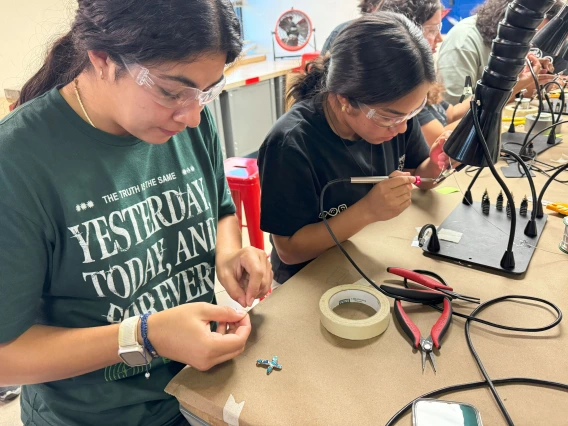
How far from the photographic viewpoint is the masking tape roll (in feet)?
2.34

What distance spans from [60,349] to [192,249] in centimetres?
32

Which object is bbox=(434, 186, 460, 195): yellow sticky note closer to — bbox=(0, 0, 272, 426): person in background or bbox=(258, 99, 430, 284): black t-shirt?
bbox=(258, 99, 430, 284): black t-shirt

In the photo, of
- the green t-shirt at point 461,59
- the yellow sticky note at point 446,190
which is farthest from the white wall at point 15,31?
the yellow sticky note at point 446,190

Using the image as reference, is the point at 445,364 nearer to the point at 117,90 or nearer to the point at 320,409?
the point at 320,409

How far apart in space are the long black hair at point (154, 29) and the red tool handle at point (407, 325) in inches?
21.9

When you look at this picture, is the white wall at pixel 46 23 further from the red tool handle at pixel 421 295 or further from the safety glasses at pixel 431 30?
the safety glasses at pixel 431 30

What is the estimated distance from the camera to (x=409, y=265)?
93 centimetres

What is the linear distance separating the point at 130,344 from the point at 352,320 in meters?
0.37

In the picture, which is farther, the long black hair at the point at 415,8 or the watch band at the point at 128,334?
the long black hair at the point at 415,8

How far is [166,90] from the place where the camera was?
691 millimetres

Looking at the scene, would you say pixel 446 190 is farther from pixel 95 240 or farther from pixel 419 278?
pixel 95 240

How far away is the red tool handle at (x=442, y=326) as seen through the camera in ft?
2.31

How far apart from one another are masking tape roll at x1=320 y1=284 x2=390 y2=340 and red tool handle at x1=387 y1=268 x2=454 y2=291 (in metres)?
0.09

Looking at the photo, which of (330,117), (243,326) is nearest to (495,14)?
(330,117)
